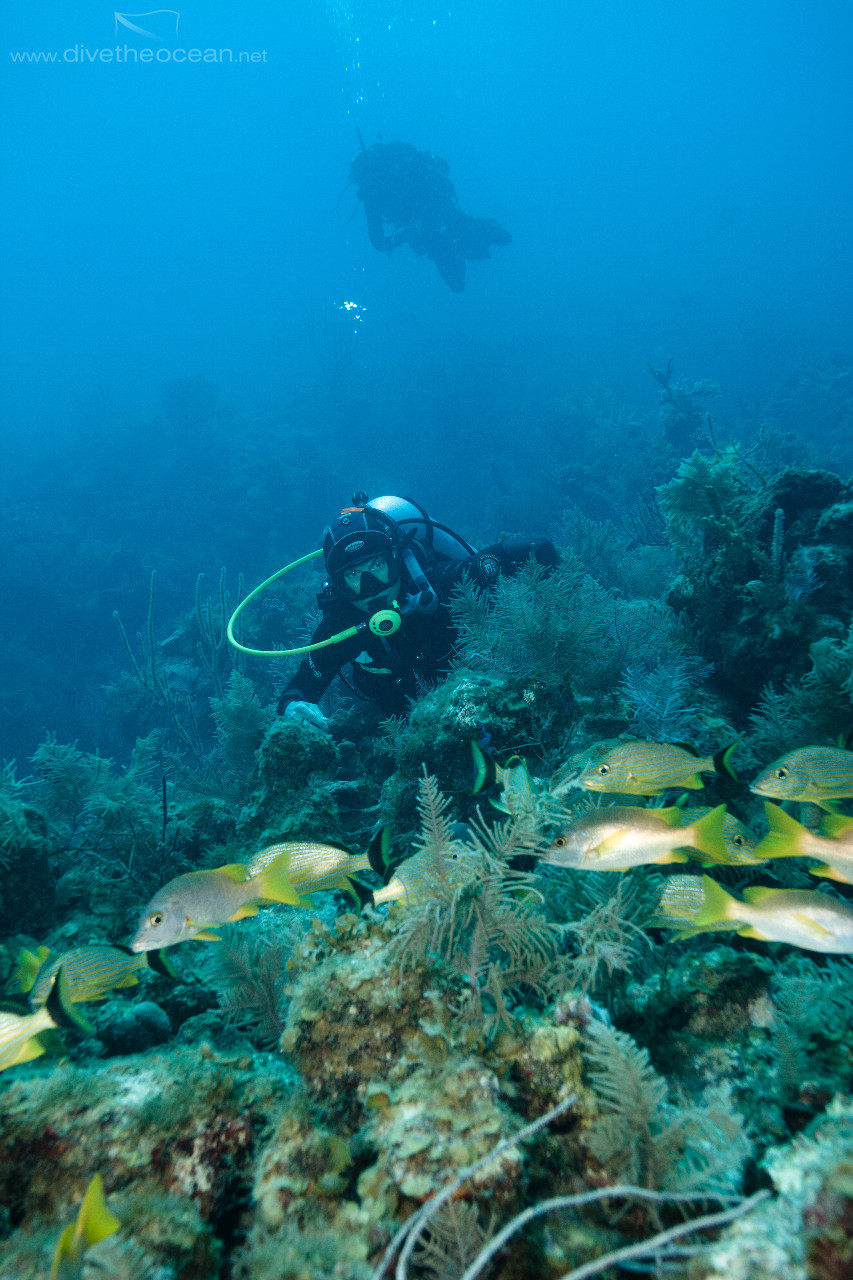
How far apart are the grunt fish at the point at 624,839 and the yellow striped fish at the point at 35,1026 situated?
1595 mm

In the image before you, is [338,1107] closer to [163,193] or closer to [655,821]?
[655,821]

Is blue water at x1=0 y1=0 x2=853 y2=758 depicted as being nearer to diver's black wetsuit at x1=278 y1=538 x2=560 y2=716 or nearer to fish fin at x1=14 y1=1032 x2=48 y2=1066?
diver's black wetsuit at x1=278 y1=538 x2=560 y2=716

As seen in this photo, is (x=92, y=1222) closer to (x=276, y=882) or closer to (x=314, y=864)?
→ (x=276, y=882)

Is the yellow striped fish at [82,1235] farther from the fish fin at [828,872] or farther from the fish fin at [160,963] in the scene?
the fish fin at [828,872]

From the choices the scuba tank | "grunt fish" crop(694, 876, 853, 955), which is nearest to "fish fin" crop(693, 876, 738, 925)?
"grunt fish" crop(694, 876, 853, 955)

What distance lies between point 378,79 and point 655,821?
150875mm

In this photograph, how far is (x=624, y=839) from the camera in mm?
1665

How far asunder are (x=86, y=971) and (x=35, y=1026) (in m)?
0.59

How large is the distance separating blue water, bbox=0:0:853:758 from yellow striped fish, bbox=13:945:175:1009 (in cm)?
1541

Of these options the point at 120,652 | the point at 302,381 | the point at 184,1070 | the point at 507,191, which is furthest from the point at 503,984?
the point at 507,191

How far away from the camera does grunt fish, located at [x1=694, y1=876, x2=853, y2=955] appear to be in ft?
4.95

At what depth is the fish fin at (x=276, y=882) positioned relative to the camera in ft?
6.32

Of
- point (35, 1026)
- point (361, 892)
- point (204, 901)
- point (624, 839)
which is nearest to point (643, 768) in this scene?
point (624, 839)

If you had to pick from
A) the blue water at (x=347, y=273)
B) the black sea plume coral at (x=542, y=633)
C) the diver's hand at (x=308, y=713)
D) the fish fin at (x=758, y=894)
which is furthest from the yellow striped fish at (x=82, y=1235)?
the blue water at (x=347, y=273)
